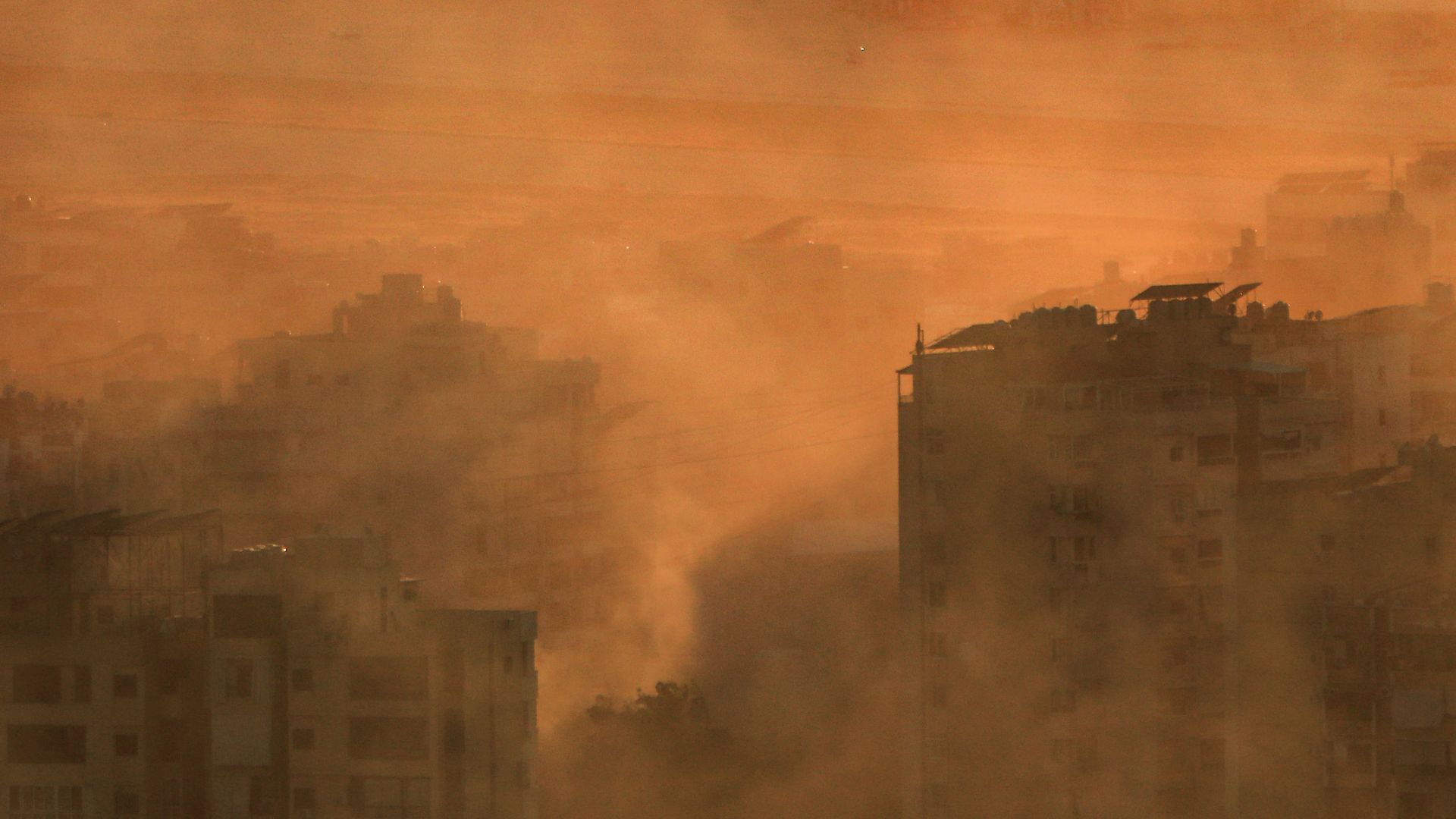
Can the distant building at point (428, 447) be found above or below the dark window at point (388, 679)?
above

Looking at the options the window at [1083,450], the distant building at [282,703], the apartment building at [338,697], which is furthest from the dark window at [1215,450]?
the apartment building at [338,697]

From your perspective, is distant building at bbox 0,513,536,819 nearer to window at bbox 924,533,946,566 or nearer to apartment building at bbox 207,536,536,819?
apartment building at bbox 207,536,536,819

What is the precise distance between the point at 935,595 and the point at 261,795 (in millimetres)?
2515

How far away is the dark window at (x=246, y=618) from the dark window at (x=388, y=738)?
344 mm

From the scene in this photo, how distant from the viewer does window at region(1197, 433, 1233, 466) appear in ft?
23.6

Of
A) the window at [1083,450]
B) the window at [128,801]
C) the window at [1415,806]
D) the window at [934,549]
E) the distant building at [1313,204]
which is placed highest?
the distant building at [1313,204]

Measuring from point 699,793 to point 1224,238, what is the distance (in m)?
8.19

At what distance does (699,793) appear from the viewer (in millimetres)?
7879

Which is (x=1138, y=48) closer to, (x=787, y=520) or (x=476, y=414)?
(x=787, y=520)

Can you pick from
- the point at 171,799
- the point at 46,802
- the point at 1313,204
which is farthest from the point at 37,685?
the point at 1313,204

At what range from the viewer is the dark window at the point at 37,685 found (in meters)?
5.87

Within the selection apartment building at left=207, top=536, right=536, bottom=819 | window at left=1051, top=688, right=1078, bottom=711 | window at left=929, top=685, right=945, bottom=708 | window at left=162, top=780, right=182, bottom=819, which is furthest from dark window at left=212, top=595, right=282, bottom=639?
window at left=1051, top=688, right=1078, bottom=711

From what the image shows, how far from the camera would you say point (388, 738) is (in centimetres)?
579

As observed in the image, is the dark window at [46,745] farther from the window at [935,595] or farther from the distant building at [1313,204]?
the distant building at [1313,204]
